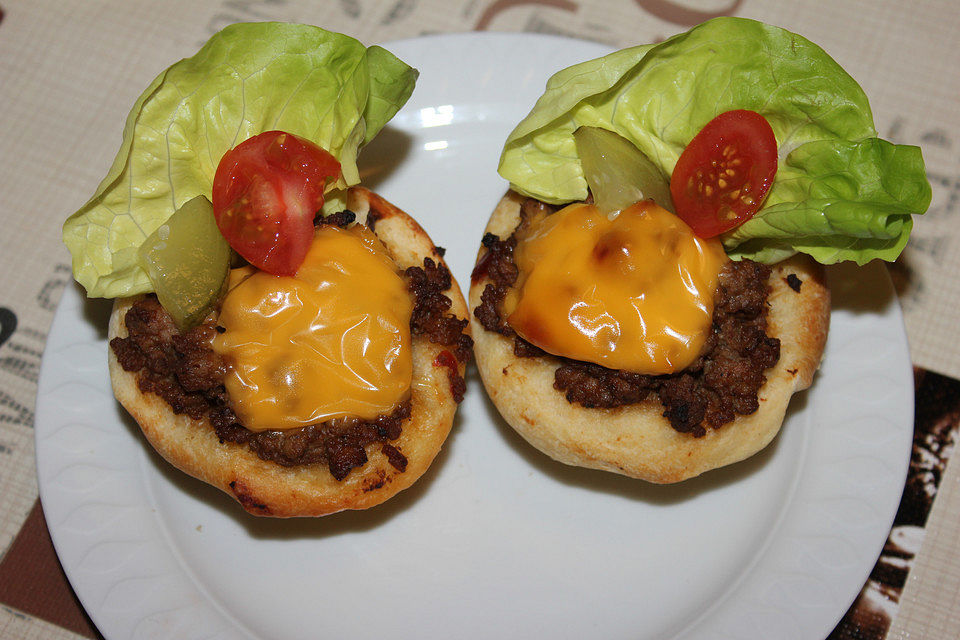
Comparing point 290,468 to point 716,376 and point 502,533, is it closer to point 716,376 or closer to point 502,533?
point 502,533

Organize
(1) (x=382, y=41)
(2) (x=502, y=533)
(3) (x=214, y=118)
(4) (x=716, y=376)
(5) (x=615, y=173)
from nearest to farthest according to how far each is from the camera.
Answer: (4) (x=716, y=376)
(5) (x=615, y=173)
(3) (x=214, y=118)
(2) (x=502, y=533)
(1) (x=382, y=41)

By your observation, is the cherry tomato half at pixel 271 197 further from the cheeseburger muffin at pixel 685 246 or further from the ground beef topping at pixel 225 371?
the cheeseburger muffin at pixel 685 246

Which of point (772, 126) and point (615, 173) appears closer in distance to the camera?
point (615, 173)

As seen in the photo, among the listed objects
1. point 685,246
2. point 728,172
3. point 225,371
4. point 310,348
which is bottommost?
point 225,371

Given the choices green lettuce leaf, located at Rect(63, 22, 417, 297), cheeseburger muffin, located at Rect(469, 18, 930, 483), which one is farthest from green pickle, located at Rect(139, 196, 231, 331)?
cheeseburger muffin, located at Rect(469, 18, 930, 483)

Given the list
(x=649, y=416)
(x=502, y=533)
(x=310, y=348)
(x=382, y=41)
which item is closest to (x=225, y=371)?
(x=310, y=348)

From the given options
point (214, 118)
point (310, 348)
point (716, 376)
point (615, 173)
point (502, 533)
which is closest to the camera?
point (310, 348)
